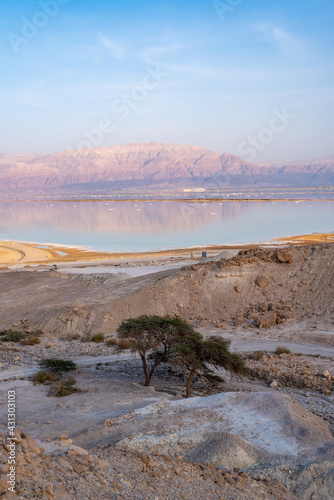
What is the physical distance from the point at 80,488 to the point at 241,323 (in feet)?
43.8

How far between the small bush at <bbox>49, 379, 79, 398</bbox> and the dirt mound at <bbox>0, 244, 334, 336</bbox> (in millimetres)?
6704

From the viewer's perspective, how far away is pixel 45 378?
13039 millimetres

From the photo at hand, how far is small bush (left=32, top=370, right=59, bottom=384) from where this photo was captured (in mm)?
12953

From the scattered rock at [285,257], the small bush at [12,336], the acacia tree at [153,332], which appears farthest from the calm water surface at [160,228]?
the acacia tree at [153,332]

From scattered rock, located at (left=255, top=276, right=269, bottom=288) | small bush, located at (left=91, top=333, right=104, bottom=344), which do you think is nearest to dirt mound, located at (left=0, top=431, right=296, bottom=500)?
small bush, located at (left=91, top=333, right=104, bottom=344)

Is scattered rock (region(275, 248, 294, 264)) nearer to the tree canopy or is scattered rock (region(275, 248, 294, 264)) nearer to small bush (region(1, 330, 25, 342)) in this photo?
the tree canopy

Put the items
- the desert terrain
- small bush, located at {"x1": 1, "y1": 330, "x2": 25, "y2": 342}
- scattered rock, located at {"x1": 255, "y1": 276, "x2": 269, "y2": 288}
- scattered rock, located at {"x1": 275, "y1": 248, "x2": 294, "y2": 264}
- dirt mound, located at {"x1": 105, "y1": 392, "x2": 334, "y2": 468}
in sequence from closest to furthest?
the desert terrain < dirt mound, located at {"x1": 105, "y1": 392, "x2": 334, "y2": 468} < small bush, located at {"x1": 1, "y1": 330, "x2": 25, "y2": 342} < scattered rock, located at {"x1": 255, "y1": 276, "x2": 269, "y2": 288} < scattered rock, located at {"x1": 275, "y1": 248, "x2": 294, "y2": 264}

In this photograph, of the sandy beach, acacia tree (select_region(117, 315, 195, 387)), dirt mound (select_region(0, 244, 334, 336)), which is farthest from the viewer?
the sandy beach

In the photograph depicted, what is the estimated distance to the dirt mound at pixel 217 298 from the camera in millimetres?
19234

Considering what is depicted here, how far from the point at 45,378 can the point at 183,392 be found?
3774mm

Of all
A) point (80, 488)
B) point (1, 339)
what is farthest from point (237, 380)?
point (1, 339)

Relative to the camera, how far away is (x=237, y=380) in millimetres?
13188

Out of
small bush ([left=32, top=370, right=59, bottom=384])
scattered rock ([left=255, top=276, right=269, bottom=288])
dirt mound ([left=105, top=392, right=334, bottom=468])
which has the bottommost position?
small bush ([left=32, top=370, right=59, bottom=384])

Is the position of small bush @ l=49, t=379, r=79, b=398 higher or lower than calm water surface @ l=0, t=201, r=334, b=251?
lower
